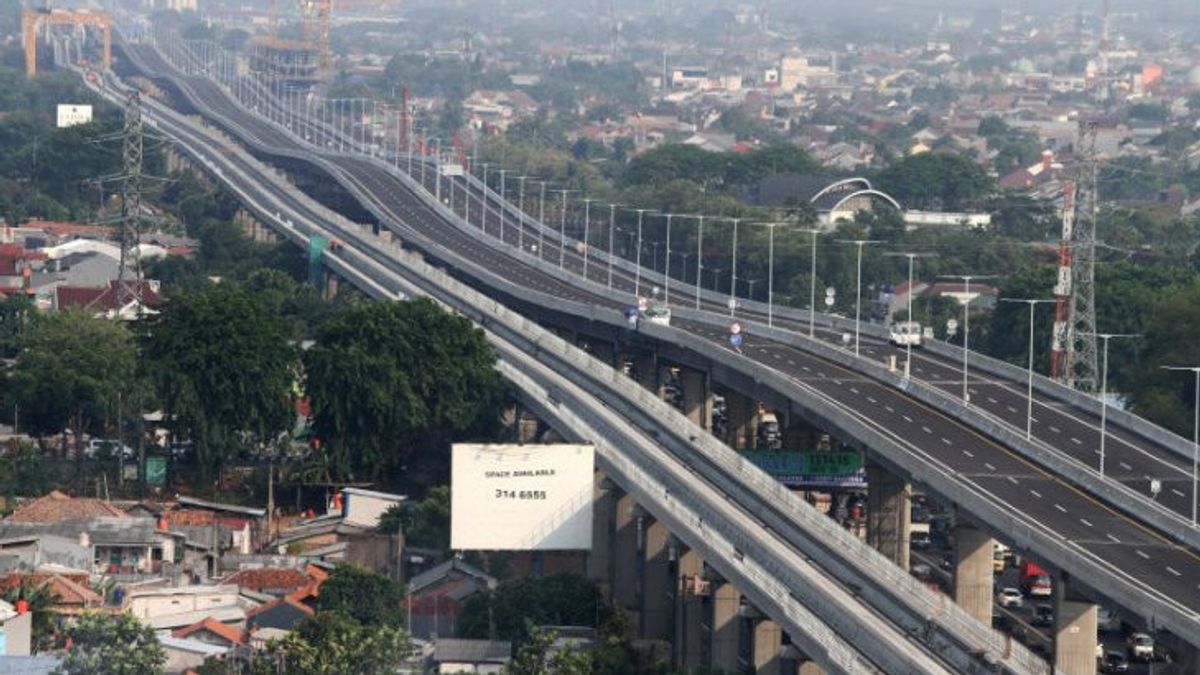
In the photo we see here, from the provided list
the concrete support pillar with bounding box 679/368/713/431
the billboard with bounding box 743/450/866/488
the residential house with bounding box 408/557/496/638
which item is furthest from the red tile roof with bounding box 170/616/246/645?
the concrete support pillar with bounding box 679/368/713/431

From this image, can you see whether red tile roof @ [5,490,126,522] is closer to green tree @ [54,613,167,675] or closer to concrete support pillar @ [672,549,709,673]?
green tree @ [54,613,167,675]

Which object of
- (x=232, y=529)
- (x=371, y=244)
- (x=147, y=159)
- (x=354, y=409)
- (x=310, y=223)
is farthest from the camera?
(x=147, y=159)

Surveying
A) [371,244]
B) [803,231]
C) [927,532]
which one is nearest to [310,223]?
[371,244]

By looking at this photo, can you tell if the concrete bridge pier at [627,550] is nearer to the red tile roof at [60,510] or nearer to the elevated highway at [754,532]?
the elevated highway at [754,532]

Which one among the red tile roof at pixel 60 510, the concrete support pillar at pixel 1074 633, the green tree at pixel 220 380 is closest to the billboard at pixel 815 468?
the green tree at pixel 220 380

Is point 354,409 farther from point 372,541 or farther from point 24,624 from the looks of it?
point 24,624

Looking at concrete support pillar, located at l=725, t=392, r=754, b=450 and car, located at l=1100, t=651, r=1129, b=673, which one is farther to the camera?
concrete support pillar, located at l=725, t=392, r=754, b=450
